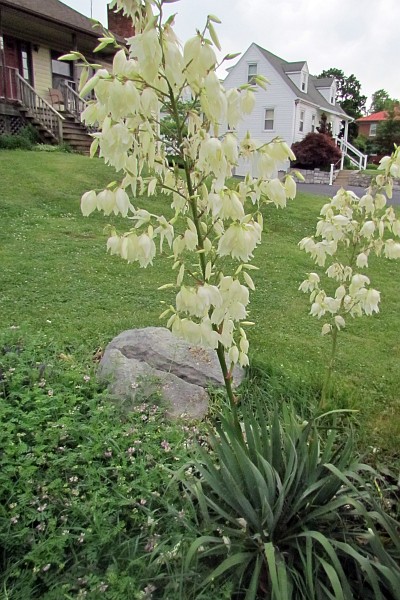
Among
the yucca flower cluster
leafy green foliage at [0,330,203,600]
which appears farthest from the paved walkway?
the yucca flower cluster

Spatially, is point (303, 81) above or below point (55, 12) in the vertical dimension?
below

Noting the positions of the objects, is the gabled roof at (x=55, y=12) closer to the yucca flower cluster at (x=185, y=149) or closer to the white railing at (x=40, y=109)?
the white railing at (x=40, y=109)

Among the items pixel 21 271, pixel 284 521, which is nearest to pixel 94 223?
pixel 21 271

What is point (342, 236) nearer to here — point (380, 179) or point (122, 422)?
point (380, 179)

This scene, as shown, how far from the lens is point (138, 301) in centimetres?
514

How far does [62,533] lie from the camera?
2082mm

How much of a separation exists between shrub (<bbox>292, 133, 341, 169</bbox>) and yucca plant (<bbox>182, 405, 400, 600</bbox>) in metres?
22.4

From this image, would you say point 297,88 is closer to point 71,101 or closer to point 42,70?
point 71,101

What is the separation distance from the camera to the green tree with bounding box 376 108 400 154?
Answer: 3634 centimetres

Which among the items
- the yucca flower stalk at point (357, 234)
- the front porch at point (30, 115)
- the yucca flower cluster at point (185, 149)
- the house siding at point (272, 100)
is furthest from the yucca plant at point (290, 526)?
the house siding at point (272, 100)

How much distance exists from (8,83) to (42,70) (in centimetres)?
330

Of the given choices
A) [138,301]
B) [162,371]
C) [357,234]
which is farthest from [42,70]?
[357,234]

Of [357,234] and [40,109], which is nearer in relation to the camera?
[357,234]

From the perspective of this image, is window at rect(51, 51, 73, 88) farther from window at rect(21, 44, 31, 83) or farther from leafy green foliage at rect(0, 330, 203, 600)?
leafy green foliage at rect(0, 330, 203, 600)
